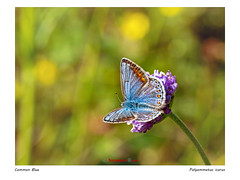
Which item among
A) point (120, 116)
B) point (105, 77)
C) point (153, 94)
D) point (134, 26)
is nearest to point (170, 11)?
point (134, 26)

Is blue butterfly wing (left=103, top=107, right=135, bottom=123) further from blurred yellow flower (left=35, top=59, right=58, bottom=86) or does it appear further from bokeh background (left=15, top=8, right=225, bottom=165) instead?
blurred yellow flower (left=35, top=59, right=58, bottom=86)

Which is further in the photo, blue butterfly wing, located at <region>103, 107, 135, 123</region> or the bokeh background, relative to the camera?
the bokeh background

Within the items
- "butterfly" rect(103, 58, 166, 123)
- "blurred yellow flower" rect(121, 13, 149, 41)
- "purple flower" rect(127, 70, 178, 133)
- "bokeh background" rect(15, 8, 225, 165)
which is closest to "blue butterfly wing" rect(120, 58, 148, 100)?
"butterfly" rect(103, 58, 166, 123)

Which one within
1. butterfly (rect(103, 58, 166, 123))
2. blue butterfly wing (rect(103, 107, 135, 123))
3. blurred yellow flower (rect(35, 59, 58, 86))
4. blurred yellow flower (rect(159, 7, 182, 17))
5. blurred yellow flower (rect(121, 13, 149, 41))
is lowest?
blue butterfly wing (rect(103, 107, 135, 123))

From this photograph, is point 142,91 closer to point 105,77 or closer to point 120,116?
point 120,116

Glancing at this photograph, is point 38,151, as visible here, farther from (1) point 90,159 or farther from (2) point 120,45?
(2) point 120,45

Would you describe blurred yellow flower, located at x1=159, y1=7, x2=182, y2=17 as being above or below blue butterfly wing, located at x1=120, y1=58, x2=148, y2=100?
above

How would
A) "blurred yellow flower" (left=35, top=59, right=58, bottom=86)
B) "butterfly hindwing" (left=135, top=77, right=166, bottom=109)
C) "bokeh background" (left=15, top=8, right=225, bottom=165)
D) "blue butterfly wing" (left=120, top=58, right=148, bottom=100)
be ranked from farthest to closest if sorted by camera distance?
"blurred yellow flower" (left=35, top=59, right=58, bottom=86), "bokeh background" (left=15, top=8, right=225, bottom=165), "blue butterfly wing" (left=120, top=58, right=148, bottom=100), "butterfly hindwing" (left=135, top=77, right=166, bottom=109)
